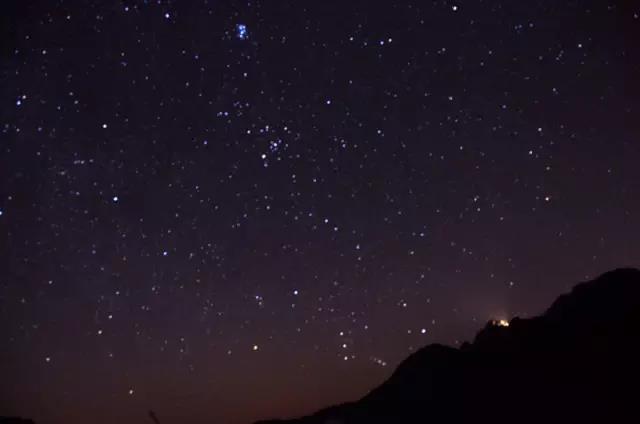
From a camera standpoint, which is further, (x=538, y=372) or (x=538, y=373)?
(x=538, y=372)

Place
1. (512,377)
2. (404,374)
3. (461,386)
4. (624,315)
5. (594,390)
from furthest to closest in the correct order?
(404,374), (461,386), (512,377), (624,315), (594,390)

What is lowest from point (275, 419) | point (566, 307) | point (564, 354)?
point (275, 419)

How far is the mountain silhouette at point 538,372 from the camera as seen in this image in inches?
1485

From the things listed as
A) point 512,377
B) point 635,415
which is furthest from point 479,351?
point 635,415

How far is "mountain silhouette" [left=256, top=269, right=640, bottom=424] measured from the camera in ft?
124

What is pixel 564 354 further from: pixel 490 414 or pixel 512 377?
pixel 490 414

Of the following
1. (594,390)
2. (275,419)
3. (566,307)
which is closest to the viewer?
(594,390)

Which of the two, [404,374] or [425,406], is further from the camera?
[404,374]

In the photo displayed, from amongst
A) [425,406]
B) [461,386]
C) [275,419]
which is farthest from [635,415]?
[275,419]

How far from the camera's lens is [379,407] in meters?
62.1

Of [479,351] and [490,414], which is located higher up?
[479,351]

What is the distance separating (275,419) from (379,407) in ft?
109

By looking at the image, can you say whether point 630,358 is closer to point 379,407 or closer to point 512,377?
point 512,377

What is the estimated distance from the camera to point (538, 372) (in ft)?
150
